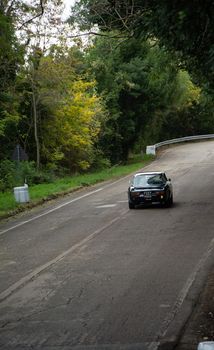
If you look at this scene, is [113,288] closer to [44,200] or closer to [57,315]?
[57,315]

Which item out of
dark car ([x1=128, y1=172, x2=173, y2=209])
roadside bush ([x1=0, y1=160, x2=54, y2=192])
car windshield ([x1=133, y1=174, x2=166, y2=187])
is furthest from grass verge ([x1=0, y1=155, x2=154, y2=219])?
car windshield ([x1=133, y1=174, x2=166, y2=187])

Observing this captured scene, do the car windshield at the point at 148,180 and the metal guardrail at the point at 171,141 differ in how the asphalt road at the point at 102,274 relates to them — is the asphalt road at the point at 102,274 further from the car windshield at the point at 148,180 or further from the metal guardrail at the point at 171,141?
the metal guardrail at the point at 171,141

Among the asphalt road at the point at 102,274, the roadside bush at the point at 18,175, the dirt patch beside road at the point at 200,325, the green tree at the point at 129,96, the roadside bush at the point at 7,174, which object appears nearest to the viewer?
the dirt patch beside road at the point at 200,325

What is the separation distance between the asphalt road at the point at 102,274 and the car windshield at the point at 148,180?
3.90ft

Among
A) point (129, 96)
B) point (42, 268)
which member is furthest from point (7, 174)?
point (42, 268)

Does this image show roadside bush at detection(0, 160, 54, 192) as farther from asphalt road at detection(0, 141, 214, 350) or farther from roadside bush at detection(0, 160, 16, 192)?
asphalt road at detection(0, 141, 214, 350)

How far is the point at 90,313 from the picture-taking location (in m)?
9.47

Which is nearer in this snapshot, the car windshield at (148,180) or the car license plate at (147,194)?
the car license plate at (147,194)

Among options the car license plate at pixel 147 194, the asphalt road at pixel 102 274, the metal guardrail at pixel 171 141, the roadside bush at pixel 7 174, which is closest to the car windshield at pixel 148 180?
the car license plate at pixel 147 194

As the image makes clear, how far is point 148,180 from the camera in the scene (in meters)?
24.9

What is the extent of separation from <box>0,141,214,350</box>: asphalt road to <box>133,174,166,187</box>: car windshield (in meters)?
1.19

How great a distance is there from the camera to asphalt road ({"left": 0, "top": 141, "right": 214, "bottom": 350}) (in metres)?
8.50

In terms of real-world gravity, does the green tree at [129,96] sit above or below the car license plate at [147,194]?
Result: above

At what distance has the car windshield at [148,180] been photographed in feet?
80.1
